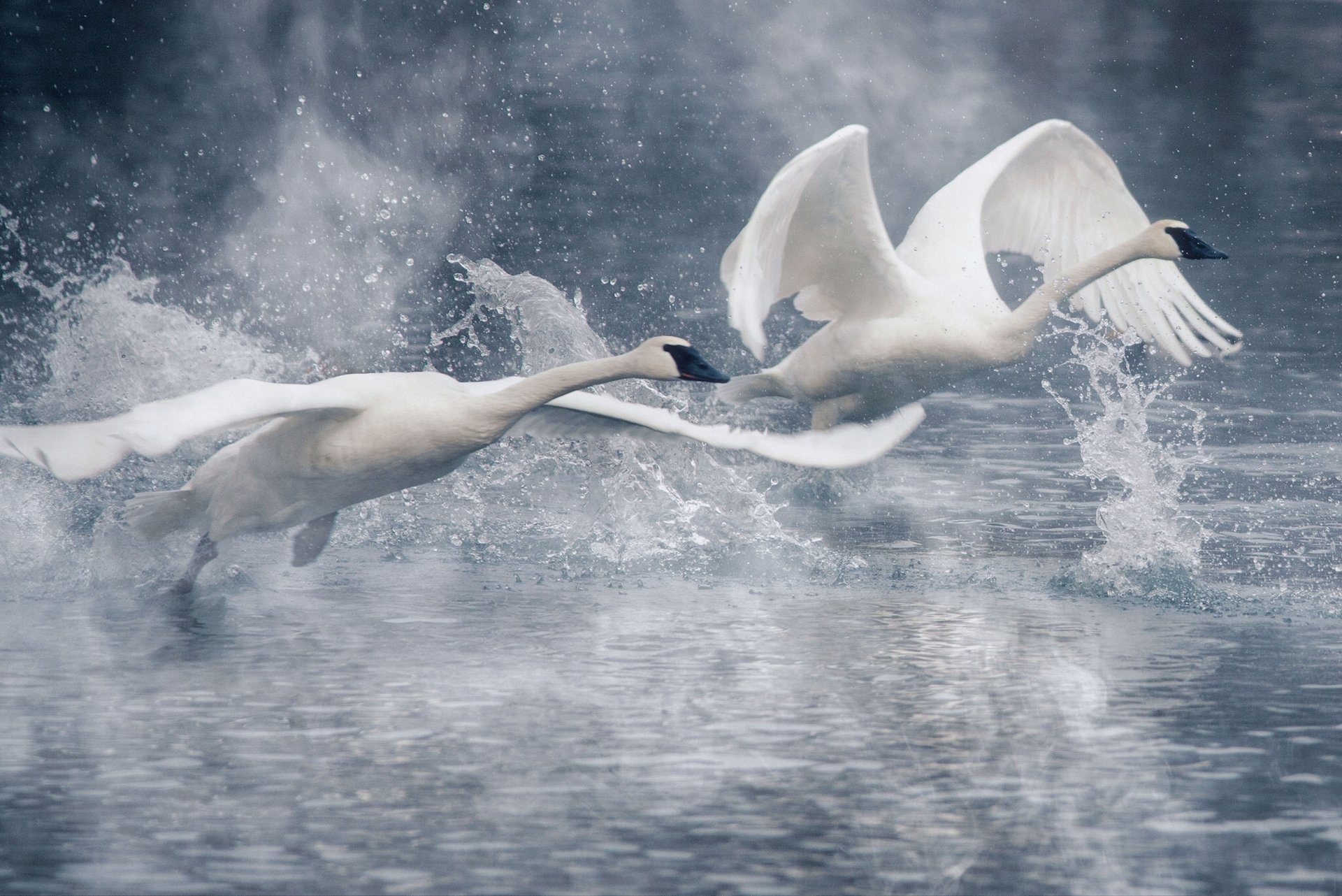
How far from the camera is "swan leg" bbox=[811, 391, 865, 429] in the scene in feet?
28.4

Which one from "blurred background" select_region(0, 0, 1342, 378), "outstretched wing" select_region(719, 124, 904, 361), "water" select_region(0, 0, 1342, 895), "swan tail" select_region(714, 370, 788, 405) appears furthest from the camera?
"blurred background" select_region(0, 0, 1342, 378)

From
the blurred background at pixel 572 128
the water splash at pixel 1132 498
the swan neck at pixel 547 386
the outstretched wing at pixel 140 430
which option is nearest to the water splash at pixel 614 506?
the swan neck at pixel 547 386

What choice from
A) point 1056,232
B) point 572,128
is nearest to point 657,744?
point 1056,232

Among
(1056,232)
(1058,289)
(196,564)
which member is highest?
(1056,232)

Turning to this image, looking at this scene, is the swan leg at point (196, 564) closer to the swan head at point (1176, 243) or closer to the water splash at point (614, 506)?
the water splash at point (614, 506)

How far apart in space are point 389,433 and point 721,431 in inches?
43.6

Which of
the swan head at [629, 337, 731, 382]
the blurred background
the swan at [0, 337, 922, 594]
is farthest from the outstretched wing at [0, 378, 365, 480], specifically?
the blurred background

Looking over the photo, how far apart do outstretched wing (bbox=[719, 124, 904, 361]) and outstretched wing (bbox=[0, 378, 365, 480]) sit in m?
1.62

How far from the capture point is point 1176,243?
825 centimetres

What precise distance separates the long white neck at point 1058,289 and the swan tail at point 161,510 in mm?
3343

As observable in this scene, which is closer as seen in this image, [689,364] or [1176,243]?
[689,364]

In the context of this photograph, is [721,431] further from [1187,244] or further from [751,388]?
[1187,244]

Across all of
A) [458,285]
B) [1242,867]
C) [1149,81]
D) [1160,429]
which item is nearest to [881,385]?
[1160,429]

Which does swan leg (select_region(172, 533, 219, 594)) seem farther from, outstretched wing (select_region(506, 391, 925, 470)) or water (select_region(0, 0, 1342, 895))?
outstretched wing (select_region(506, 391, 925, 470))
